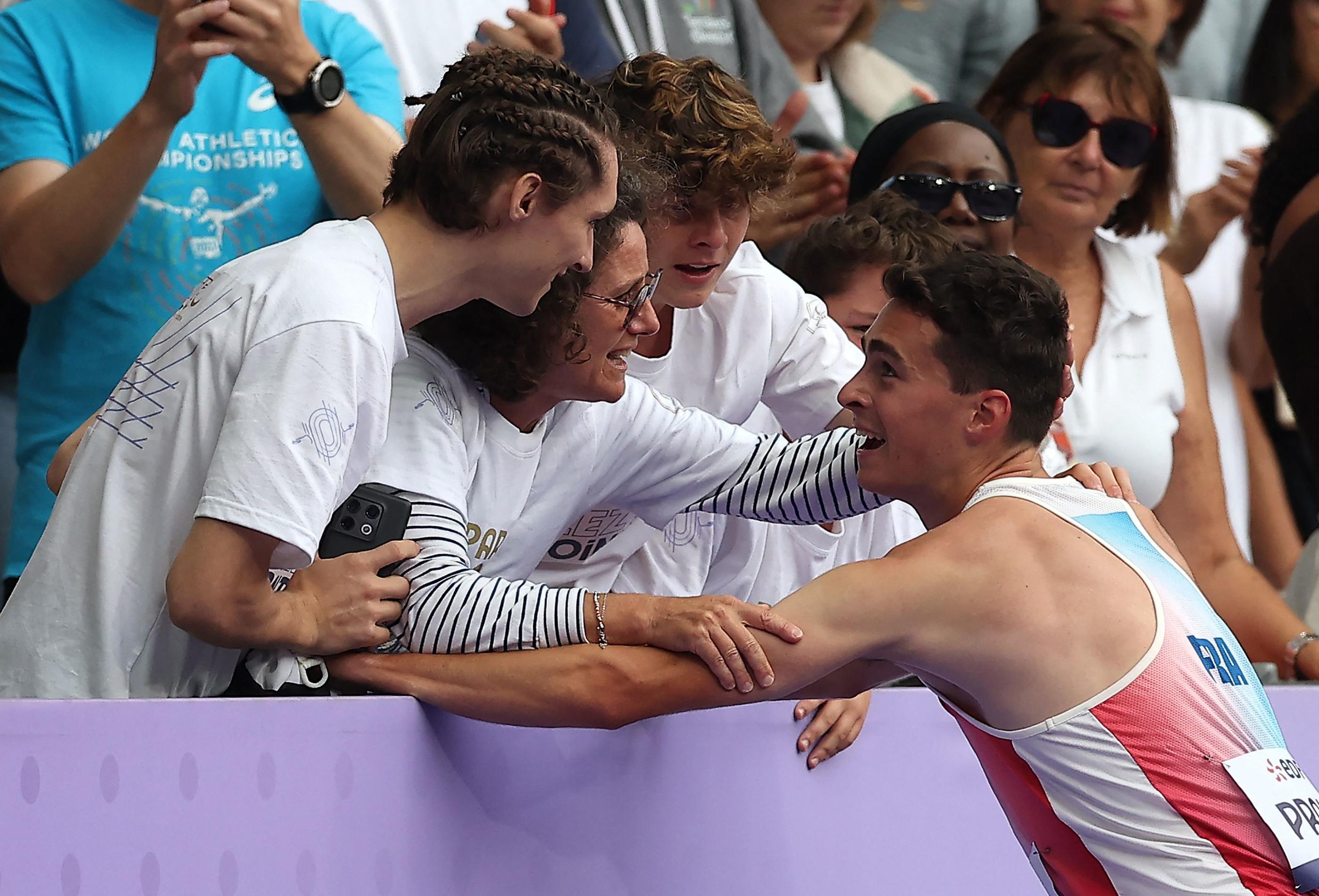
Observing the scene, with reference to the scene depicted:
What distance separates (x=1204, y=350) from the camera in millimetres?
4129

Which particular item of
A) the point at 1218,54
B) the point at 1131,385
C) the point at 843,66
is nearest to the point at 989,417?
the point at 1131,385

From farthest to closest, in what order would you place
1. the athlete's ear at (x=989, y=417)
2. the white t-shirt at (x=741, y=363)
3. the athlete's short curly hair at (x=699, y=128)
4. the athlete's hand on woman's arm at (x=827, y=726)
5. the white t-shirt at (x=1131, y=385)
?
the white t-shirt at (x=1131, y=385) < the white t-shirt at (x=741, y=363) < the athlete's short curly hair at (x=699, y=128) < the athlete's hand on woman's arm at (x=827, y=726) < the athlete's ear at (x=989, y=417)

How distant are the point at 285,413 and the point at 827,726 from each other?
0.99 metres

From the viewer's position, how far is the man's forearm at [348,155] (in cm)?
238

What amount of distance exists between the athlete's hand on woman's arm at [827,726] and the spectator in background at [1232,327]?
203 cm

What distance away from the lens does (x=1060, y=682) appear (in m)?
1.75

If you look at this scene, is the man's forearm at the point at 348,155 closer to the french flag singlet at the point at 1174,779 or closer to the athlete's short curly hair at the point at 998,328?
the athlete's short curly hair at the point at 998,328

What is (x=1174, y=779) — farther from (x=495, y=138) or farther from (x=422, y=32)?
(x=422, y=32)

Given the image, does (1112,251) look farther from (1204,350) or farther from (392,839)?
(392,839)

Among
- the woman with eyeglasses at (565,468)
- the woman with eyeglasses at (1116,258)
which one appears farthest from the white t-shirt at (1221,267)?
the woman with eyeglasses at (565,468)

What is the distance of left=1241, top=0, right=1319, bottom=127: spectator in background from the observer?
4.66 metres

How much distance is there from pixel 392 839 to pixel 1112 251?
97.2 inches

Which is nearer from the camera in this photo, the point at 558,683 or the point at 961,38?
the point at 558,683

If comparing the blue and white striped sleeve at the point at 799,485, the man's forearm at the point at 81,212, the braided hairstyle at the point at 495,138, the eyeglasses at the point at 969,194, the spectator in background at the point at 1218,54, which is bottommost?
the spectator in background at the point at 1218,54
